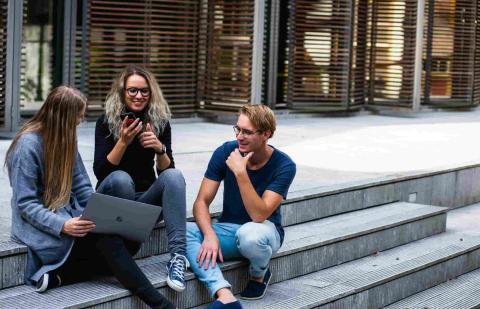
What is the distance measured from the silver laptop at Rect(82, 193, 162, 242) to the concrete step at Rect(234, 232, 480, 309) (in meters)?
0.91

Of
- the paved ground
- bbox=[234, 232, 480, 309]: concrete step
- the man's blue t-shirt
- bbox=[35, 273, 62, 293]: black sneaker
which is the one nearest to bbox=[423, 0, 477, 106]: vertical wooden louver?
the paved ground

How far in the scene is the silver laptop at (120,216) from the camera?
198 inches

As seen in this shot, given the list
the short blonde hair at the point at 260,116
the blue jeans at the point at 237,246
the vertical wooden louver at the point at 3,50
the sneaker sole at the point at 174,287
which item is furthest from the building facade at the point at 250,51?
the sneaker sole at the point at 174,287

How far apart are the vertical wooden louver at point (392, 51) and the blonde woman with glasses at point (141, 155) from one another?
1031 centimetres

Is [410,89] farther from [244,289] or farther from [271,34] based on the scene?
[244,289]

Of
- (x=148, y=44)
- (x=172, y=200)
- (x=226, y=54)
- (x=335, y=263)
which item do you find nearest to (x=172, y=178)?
(x=172, y=200)

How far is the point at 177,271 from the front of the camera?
5.44 meters

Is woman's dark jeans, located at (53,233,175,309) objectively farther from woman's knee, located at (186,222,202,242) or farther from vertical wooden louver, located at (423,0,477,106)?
vertical wooden louver, located at (423,0,477,106)

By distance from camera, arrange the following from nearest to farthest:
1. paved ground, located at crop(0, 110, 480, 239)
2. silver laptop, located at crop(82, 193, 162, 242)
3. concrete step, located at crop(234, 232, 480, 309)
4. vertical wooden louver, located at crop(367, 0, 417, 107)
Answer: silver laptop, located at crop(82, 193, 162, 242)
concrete step, located at crop(234, 232, 480, 309)
paved ground, located at crop(0, 110, 480, 239)
vertical wooden louver, located at crop(367, 0, 417, 107)

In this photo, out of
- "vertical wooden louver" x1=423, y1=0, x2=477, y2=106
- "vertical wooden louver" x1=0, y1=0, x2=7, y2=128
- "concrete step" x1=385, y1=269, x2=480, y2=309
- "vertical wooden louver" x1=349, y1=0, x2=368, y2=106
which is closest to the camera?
"concrete step" x1=385, y1=269, x2=480, y2=309

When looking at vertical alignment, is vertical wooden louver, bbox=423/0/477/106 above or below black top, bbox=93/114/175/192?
above

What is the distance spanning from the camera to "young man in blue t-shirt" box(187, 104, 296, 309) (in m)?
5.62

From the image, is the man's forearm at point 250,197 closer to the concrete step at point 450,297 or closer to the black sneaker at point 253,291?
the black sneaker at point 253,291

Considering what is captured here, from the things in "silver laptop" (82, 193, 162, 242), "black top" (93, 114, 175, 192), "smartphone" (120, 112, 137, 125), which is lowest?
"silver laptop" (82, 193, 162, 242)
